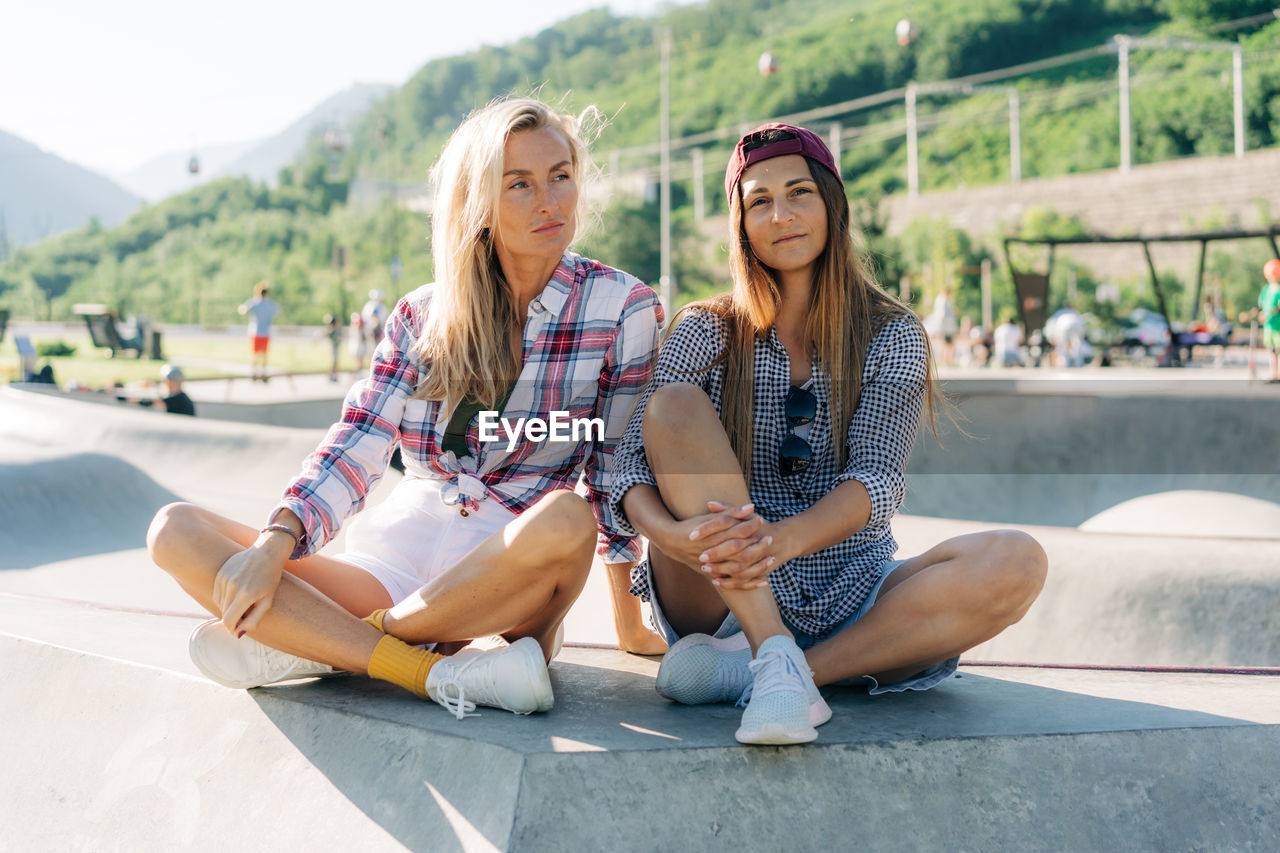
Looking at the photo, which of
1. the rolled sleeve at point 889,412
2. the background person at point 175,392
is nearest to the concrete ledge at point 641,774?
the rolled sleeve at point 889,412

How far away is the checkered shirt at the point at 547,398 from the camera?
8.60 feet

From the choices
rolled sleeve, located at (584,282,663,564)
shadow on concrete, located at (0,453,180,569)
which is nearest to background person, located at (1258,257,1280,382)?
rolled sleeve, located at (584,282,663,564)

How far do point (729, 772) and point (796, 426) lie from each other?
0.90 meters

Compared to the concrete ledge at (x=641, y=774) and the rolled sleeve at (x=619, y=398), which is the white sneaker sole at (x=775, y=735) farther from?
the rolled sleeve at (x=619, y=398)

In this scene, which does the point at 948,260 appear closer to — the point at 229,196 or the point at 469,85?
the point at 229,196

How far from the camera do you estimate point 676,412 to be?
2.29 meters

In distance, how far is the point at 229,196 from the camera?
85.5 meters

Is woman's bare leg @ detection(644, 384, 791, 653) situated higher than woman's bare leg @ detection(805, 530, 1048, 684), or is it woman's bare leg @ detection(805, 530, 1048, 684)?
woman's bare leg @ detection(644, 384, 791, 653)

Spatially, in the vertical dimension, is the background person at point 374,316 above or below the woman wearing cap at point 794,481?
above

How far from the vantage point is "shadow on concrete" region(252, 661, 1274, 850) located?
1.90 metres

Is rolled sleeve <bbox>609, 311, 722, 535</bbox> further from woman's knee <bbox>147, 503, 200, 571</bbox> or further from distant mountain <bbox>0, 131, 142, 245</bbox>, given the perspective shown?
distant mountain <bbox>0, 131, 142, 245</bbox>

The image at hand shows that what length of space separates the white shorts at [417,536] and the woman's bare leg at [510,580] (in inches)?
9.5

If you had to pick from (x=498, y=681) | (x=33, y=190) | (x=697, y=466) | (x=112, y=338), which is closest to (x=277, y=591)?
(x=498, y=681)

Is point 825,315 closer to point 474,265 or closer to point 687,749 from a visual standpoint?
point 474,265
